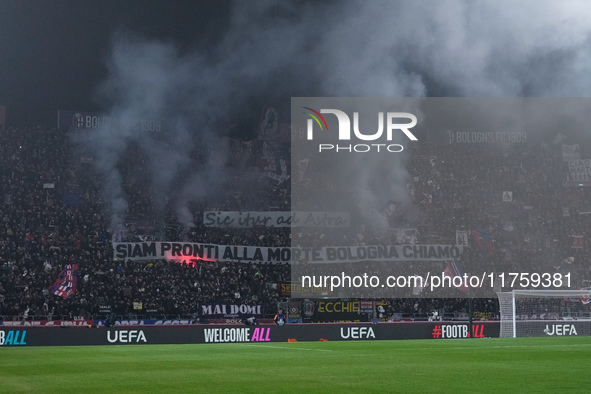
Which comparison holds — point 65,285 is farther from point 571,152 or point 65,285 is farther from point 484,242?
point 571,152

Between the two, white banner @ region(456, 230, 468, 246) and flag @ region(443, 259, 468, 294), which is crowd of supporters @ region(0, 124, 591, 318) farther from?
flag @ region(443, 259, 468, 294)

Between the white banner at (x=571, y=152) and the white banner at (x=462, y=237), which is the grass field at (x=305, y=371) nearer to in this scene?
the white banner at (x=462, y=237)

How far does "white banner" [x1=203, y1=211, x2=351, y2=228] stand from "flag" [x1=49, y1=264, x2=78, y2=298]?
8.52 meters

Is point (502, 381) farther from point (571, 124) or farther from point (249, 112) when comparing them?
point (249, 112)

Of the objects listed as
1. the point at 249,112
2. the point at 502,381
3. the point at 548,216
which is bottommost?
the point at 502,381

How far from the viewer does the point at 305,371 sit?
39.9 feet

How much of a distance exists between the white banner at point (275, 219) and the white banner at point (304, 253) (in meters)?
1.69

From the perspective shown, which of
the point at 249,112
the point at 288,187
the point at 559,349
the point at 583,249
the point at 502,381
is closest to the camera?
the point at 502,381

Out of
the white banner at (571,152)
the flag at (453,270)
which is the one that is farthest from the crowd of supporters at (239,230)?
the flag at (453,270)

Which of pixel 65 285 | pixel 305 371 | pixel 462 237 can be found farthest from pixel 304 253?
pixel 305 371

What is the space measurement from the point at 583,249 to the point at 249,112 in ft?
62.2

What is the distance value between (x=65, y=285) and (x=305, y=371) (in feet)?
65.9

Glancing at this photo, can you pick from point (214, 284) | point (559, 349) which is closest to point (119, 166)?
point (214, 284)

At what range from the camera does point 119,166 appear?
39438mm
